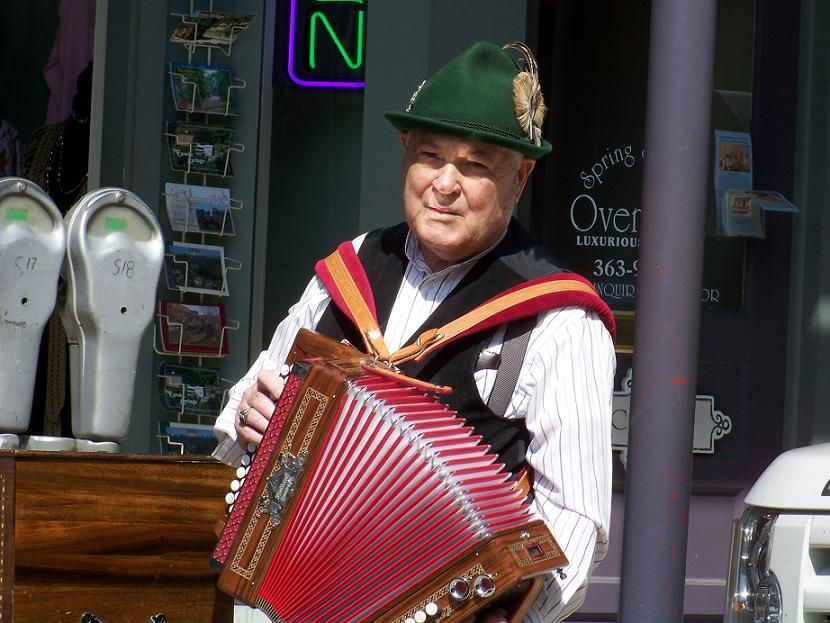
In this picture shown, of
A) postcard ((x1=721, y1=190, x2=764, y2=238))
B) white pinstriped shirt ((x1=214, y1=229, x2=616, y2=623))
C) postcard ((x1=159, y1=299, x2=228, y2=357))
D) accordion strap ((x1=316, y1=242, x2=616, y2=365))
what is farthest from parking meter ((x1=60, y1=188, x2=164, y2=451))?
postcard ((x1=721, y1=190, x2=764, y2=238))

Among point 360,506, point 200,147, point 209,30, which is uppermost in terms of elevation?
point 209,30

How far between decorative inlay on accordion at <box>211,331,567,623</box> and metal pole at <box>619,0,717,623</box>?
4.13ft

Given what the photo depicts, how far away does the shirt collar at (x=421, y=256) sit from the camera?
2758mm

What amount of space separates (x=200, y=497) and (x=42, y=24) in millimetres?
3430

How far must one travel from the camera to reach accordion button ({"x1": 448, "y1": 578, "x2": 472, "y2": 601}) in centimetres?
232

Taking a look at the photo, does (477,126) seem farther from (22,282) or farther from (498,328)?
(22,282)

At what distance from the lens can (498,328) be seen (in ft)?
8.70

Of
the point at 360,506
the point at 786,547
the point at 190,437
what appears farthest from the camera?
the point at 190,437

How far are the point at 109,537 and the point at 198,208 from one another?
264cm

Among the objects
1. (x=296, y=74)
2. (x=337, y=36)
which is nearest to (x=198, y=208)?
(x=296, y=74)

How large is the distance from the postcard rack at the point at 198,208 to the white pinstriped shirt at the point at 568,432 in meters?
3.24

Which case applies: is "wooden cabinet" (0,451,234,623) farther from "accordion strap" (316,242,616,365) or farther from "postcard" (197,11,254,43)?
"postcard" (197,11,254,43)

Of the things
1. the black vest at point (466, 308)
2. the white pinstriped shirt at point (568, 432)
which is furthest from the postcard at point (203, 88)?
the white pinstriped shirt at point (568, 432)

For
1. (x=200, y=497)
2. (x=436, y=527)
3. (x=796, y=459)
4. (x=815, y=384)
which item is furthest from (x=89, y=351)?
(x=815, y=384)
